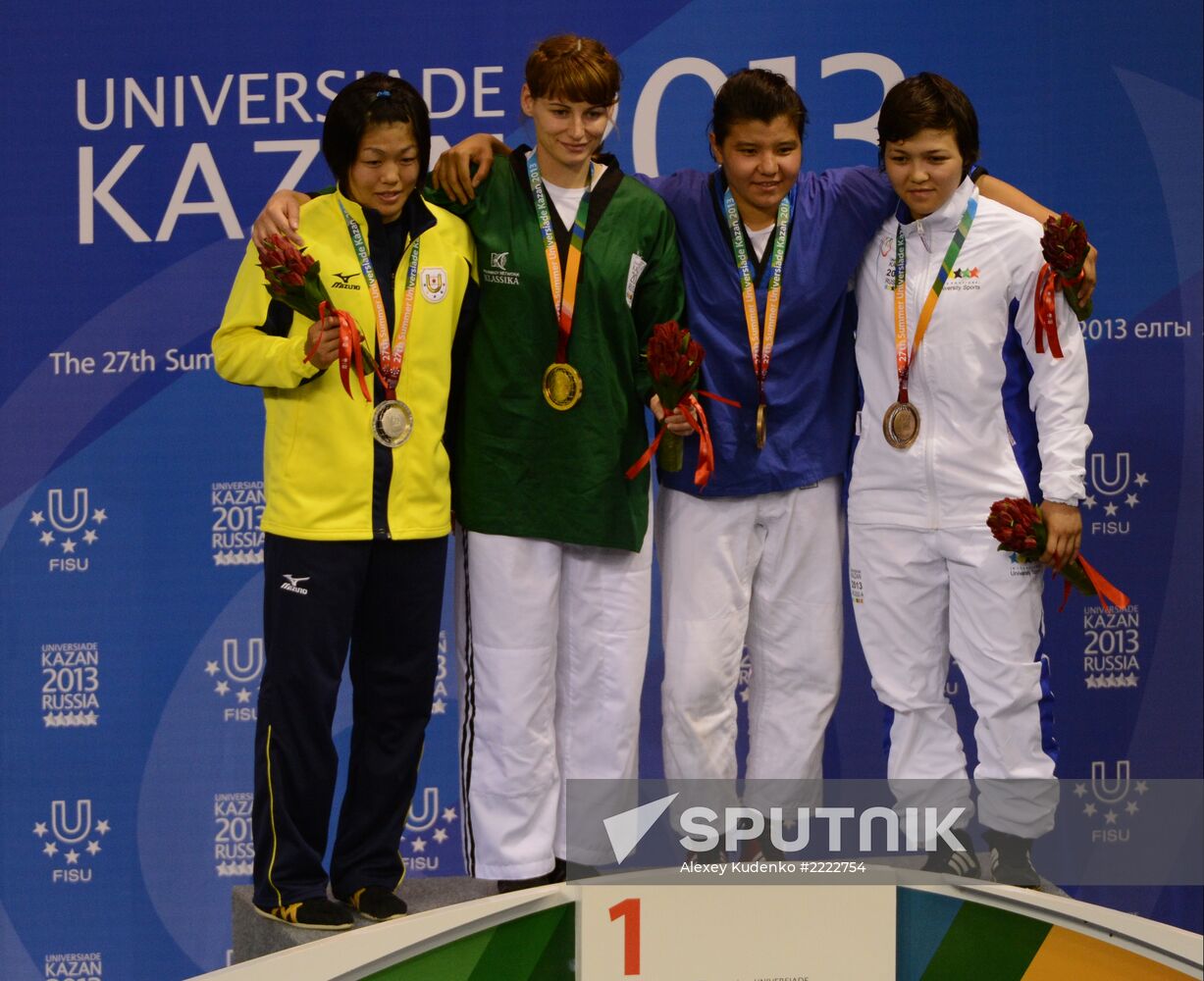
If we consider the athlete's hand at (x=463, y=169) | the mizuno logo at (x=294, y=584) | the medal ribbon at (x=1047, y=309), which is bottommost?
the mizuno logo at (x=294, y=584)

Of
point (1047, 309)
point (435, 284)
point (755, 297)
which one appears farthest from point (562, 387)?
point (1047, 309)

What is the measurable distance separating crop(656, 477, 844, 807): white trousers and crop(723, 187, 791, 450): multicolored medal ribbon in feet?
0.69

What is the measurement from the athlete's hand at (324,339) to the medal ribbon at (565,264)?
0.52m

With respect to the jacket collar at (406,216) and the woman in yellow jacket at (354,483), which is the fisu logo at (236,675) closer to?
the woman in yellow jacket at (354,483)

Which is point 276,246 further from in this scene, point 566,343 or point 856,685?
point 856,685

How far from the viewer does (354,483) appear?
127 inches

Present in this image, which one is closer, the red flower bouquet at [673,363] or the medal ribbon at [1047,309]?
the red flower bouquet at [673,363]

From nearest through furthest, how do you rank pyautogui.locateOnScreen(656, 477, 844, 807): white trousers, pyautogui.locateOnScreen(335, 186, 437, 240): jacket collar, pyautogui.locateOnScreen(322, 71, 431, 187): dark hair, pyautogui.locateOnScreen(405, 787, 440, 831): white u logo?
pyautogui.locateOnScreen(322, 71, 431, 187): dark hair < pyautogui.locateOnScreen(335, 186, 437, 240): jacket collar < pyautogui.locateOnScreen(656, 477, 844, 807): white trousers < pyautogui.locateOnScreen(405, 787, 440, 831): white u logo

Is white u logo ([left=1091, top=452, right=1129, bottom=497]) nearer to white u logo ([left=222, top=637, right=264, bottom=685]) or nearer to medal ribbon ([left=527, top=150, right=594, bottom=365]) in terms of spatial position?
medal ribbon ([left=527, top=150, right=594, bottom=365])

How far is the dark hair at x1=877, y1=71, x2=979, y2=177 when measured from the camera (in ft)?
11.0

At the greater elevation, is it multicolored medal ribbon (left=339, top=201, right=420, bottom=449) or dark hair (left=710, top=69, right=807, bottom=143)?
dark hair (left=710, top=69, right=807, bottom=143)

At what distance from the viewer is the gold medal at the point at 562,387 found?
11.1 feet

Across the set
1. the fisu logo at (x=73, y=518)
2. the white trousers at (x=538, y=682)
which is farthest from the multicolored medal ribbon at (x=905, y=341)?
the fisu logo at (x=73, y=518)

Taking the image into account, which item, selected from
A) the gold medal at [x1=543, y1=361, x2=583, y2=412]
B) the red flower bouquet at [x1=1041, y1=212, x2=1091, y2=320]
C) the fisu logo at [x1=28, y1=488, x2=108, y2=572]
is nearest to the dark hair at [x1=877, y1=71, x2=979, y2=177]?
the red flower bouquet at [x1=1041, y1=212, x2=1091, y2=320]
